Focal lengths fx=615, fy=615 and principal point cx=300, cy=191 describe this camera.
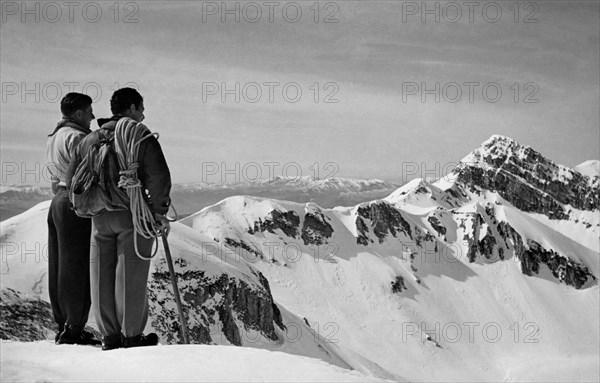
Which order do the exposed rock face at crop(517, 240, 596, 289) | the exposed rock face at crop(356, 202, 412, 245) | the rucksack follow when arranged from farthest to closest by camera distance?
the exposed rock face at crop(517, 240, 596, 289), the exposed rock face at crop(356, 202, 412, 245), the rucksack

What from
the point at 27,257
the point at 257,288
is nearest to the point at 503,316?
the point at 257,288

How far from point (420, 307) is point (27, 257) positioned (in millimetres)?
113629

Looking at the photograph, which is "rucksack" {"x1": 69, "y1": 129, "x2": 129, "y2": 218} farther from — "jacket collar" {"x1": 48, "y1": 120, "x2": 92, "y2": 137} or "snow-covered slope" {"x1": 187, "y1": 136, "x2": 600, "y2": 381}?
"snow-covered slope" {"x1": 187, "y1": 136, "x2": 600, "y2": 381}

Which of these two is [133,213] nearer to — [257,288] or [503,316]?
[257,288]

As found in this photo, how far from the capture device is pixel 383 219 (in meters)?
162

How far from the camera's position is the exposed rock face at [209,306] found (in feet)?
152

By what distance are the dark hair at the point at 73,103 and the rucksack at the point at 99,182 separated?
127 centimetres

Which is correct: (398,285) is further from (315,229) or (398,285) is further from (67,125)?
(67,125)

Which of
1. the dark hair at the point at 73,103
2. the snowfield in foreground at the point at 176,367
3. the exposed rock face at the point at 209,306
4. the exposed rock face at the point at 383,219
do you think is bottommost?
the exposed rock face at the point at 383,219

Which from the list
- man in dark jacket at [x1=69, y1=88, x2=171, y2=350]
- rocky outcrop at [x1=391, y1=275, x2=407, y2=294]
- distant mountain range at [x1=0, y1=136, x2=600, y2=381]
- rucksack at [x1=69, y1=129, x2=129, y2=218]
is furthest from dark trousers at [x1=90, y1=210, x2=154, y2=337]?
rocky outcrop at [x1=391, y1=275, x2=407, y2=294]

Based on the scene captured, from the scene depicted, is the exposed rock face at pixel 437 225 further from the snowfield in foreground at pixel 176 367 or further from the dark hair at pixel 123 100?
the snowfield in foreground at pixel 176 367

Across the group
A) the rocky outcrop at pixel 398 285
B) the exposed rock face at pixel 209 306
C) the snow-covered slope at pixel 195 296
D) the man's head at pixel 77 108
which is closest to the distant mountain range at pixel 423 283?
the rocky outcrop at pixel 398 285

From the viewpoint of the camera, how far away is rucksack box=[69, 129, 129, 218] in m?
7.19

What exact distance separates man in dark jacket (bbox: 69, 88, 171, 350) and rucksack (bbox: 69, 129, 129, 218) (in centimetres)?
7
